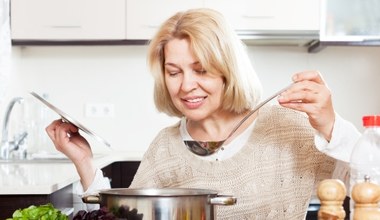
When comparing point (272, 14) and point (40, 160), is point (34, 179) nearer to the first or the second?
point (40, 160)

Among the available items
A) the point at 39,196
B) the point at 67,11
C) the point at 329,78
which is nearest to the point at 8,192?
the point at 39,196

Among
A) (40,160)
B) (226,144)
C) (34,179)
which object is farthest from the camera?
(40,160)

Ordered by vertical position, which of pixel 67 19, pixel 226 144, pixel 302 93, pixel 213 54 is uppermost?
pixel 67 19

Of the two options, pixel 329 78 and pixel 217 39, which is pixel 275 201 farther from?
pixel 329 78

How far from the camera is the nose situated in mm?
1438

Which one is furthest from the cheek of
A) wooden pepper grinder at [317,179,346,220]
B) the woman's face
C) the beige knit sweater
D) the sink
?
the sink

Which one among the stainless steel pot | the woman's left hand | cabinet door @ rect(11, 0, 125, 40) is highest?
cabinet door @ rect(11, 0, 125, 40)

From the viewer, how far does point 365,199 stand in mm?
875

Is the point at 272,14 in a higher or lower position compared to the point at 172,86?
higher

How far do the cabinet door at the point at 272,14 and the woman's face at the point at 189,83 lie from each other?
5.65ft

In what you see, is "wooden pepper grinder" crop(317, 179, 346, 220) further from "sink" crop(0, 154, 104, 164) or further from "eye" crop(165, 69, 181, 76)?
"sink" crop(0, 154, 104, 164)

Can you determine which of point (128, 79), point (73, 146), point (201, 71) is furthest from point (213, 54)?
point (128, 79)

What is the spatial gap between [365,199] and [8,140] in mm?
2558

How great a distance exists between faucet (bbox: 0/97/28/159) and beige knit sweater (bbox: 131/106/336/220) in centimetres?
160
